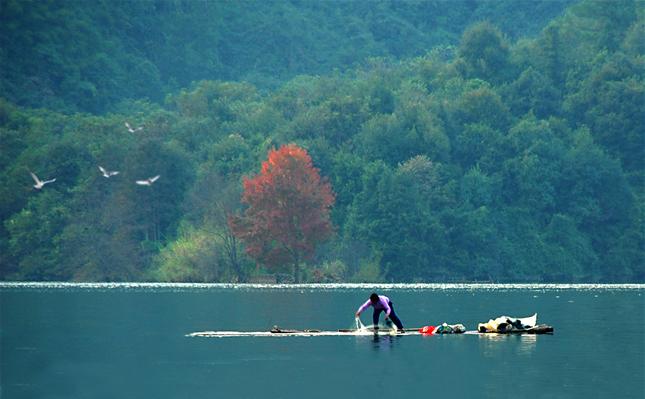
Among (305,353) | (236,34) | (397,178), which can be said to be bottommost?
(305,353)

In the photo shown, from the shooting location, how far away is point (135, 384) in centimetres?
4322

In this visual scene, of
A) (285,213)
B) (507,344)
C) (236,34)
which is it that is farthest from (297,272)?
(236,34)

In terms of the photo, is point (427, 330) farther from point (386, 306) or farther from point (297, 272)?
point (297, 272)

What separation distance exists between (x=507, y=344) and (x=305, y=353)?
7.63 m

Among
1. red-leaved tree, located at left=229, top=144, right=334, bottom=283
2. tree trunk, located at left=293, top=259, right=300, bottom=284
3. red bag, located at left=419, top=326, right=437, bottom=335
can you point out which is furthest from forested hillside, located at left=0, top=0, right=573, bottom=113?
red bag, located at left=419, top=326, right=437, bottom=335

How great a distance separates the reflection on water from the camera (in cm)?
5081

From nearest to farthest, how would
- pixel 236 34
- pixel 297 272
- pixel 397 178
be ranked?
1. pixel 297 272
2. pixel 397 178
3. pixel 236 34

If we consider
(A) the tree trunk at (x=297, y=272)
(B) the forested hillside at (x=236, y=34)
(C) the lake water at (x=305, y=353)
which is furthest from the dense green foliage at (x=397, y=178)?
(C) the lake water at (x=305, y=353)

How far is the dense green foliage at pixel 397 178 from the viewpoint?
119 meters

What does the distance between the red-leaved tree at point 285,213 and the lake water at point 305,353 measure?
27.4 m

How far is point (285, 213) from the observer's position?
115 metres

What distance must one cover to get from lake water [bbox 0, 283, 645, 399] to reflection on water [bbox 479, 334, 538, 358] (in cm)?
7

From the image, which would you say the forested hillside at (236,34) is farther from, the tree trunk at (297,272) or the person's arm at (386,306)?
the person's arm at (386,306)

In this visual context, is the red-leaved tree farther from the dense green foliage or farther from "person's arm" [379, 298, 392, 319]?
"person's arm" [379, 298, 392, 319]
